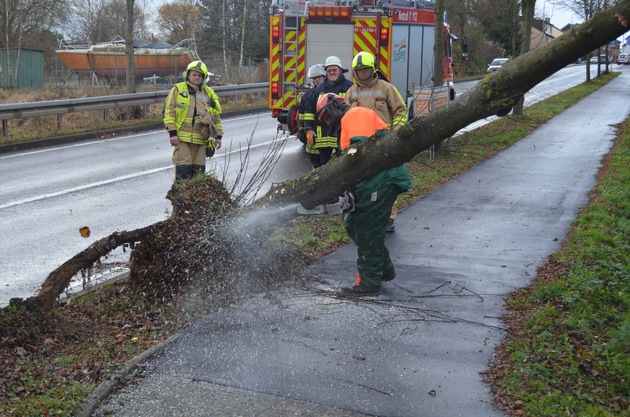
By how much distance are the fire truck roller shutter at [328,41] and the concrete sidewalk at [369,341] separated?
22.8 feet

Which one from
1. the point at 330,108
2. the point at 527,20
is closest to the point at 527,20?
the point at 527,20

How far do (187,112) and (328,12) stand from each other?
7.30 metres

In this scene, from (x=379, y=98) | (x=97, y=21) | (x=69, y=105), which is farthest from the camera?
(x=97, y=21)

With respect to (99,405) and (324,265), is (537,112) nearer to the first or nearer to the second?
(324,265)

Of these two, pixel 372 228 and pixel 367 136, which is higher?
pixel 367 136

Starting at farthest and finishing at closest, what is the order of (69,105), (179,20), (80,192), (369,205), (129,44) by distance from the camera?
(179,20)
(129,44)
(69,105)
(80,192)
(369,205)

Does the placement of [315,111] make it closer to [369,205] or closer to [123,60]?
[369,205]

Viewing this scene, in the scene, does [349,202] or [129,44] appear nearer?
[349,202]

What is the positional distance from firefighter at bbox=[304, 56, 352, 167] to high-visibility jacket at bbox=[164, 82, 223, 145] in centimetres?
112

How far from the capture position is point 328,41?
51.2 feet

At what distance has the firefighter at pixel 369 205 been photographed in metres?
6.39

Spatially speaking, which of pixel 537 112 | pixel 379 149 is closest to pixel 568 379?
pixel 379 149

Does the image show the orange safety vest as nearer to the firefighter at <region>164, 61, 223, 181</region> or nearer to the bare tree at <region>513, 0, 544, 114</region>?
the firefighter at <region>164, 61, 223, 181</region>

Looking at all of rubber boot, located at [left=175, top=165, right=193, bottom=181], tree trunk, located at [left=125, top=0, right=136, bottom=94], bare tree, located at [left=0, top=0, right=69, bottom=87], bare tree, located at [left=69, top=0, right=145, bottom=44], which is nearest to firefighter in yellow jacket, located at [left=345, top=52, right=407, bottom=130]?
rubber boot, located at [left=175, top=165, right=193, bottom=181]
